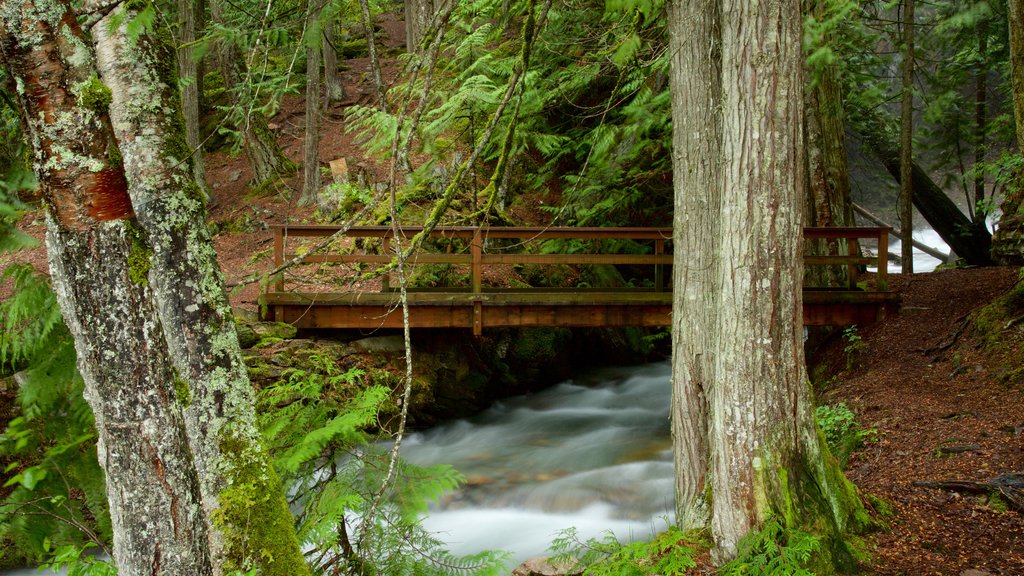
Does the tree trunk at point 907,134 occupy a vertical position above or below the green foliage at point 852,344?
above

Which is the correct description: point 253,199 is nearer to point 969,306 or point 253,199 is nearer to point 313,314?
point 313,314

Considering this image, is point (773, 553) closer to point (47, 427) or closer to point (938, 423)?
point (938, 423)

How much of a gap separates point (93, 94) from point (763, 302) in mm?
3671

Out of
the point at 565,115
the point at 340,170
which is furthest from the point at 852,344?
the point at 340,170

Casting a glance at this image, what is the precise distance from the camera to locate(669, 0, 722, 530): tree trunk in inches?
195

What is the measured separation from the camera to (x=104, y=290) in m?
2.40

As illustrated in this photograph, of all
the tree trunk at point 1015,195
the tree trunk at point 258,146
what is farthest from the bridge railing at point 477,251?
the tree trunk at point 258,146

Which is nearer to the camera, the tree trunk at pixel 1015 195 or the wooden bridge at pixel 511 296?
the tree trunk at pixel 1015 195

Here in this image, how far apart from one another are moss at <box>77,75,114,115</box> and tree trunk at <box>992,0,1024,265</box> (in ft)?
28.8

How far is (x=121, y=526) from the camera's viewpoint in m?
2.63

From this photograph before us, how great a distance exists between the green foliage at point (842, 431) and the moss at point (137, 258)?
5.99m

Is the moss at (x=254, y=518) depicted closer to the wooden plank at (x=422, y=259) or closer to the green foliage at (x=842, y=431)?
the wooden plank at (x=422, y=259)

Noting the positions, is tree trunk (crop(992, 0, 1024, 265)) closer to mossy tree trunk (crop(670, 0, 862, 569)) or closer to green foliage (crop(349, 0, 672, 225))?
green foliage (crop(349, 0, 672, 225))

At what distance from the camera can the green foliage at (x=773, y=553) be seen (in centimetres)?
382
